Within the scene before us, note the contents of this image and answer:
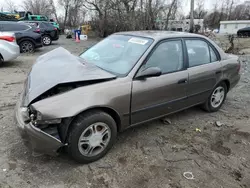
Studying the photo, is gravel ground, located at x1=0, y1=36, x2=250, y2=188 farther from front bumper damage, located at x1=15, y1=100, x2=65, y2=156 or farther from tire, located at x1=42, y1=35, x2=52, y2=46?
tire, located at x1=42, y1=35, x2=52, y2=46

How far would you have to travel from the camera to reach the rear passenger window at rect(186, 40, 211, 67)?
3.72 metres

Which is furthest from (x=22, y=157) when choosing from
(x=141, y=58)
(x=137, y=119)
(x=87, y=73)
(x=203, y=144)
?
(x=203, y=144)

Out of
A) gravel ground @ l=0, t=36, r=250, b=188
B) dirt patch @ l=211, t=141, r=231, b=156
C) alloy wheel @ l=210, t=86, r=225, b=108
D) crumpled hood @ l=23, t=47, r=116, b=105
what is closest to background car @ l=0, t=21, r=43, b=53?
gravel ground @ l=0, t=36, r=250, b=188

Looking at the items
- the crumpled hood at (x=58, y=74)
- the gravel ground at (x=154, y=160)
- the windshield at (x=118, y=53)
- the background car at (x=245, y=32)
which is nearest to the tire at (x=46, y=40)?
the gravel ground at (x=154, y=160)

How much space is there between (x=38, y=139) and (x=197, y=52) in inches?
115

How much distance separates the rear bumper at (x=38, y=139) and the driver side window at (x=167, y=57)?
5.08 feet

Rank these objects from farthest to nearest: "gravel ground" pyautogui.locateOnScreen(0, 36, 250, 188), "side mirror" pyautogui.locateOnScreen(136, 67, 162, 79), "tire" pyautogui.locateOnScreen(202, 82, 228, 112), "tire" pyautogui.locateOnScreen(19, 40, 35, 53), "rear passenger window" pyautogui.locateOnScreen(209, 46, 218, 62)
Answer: "tire" pyautogui.locateOnScreen(19, 40, 35, 53) < "tire" pyautogui.locateOnScreen(202, 82, 228, 112) < "rear passenger window" pyautogui.locateOnScreen(209, 46, 218, 62) < "side mirror" pyautogui.locateOnScreen(136, 67, 162, 79) < "gravel ground" pyautogui.locateOnScreen(0, 36, 250, 188)

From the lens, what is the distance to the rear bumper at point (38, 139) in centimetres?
238

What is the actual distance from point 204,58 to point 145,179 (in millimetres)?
2446

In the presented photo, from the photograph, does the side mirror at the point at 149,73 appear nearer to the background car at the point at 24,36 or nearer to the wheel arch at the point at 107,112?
the wheel arch at the point at 107,112

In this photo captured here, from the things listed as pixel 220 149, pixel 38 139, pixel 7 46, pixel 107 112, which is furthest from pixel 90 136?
pixel 7 46

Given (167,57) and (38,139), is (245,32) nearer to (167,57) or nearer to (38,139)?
(167,57)

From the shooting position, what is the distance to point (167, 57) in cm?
342

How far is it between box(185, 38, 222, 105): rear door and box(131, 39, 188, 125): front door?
0.61 feet
